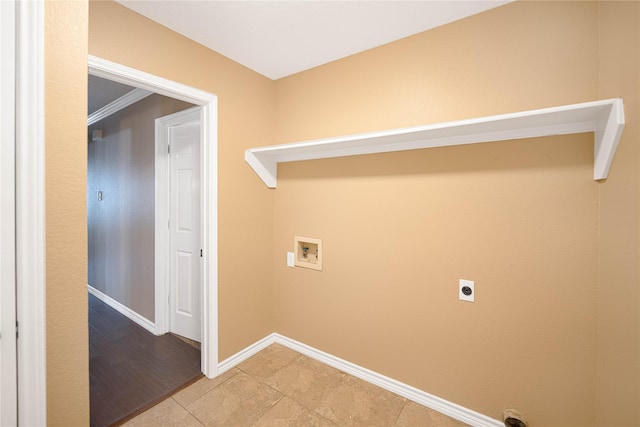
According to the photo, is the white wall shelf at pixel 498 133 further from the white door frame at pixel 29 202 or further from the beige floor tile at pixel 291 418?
the beige floor tile at pixel 291 418

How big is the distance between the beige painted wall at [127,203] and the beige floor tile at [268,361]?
1.23m

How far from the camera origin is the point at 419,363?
5.81 feet

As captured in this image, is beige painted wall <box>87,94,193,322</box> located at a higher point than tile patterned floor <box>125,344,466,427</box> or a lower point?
higher

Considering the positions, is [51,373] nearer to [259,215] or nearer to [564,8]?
[259,215]

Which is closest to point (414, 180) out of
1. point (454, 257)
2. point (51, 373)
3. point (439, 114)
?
point (439, 114)

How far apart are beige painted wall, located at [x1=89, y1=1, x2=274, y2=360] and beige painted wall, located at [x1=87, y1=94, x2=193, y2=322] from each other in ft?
1.95

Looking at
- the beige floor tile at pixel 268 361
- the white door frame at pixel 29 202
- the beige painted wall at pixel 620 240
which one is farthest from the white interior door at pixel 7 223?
the beige painted wall at pixel 620 240

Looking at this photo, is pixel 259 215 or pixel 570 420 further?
→ pixel 259 215

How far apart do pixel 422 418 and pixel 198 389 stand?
4.83 ft

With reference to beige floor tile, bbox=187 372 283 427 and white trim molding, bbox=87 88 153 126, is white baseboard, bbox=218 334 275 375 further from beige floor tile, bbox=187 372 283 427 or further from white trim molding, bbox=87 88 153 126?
white trim molding, bbox=87 88 153 126

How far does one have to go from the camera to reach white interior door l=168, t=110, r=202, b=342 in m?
2.46

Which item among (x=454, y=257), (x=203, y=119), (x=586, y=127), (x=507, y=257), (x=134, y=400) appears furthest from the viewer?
(x=203, y=119)

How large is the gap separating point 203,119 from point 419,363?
7.35 feet

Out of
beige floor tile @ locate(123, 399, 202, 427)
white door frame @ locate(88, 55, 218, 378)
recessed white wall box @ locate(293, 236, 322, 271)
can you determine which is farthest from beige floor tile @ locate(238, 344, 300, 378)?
recessed white wall box @ locate(293, 236, 322, 271)
